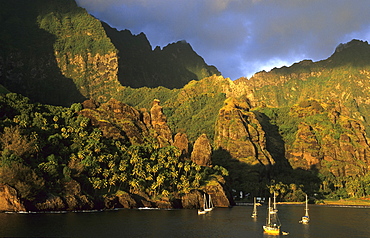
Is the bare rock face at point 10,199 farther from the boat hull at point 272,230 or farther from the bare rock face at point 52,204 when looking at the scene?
the boat hull at point 272,230

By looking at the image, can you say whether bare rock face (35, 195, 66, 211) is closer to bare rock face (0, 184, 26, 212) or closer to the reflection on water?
bare rock face (0, 184, 26, 212)

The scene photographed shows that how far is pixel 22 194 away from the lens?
481 feet

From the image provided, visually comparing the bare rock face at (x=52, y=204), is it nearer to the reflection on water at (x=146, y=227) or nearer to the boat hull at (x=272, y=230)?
the reflection on water at (x=146, y=227)

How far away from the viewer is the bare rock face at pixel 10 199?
14450 centimetres

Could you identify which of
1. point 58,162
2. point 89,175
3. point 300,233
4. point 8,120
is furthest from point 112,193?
point 300,233

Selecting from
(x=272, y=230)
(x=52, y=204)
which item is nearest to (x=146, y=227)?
(x=272, y=230)

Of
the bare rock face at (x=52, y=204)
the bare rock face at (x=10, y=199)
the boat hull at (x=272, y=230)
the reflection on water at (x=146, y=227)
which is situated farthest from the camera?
the bare rock face at (x=52, y=204)

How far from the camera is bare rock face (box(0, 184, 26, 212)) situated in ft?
474

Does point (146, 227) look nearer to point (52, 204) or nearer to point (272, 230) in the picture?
point (272, 230)

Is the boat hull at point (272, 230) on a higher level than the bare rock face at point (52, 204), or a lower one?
lower

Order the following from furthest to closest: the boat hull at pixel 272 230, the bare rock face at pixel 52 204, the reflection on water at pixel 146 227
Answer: the bare rock face at pixel 52 204, the boat hull at pixel 272 230, the reflection on water at pixel 146 227

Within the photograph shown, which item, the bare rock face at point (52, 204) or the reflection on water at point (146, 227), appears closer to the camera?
the reflection on water at point (146, 227)

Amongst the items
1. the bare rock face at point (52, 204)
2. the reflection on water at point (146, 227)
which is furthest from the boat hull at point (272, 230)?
the bare rock face at point (52, 204)

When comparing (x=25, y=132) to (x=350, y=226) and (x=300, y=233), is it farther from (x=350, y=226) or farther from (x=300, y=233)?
(x=350, y=226)
